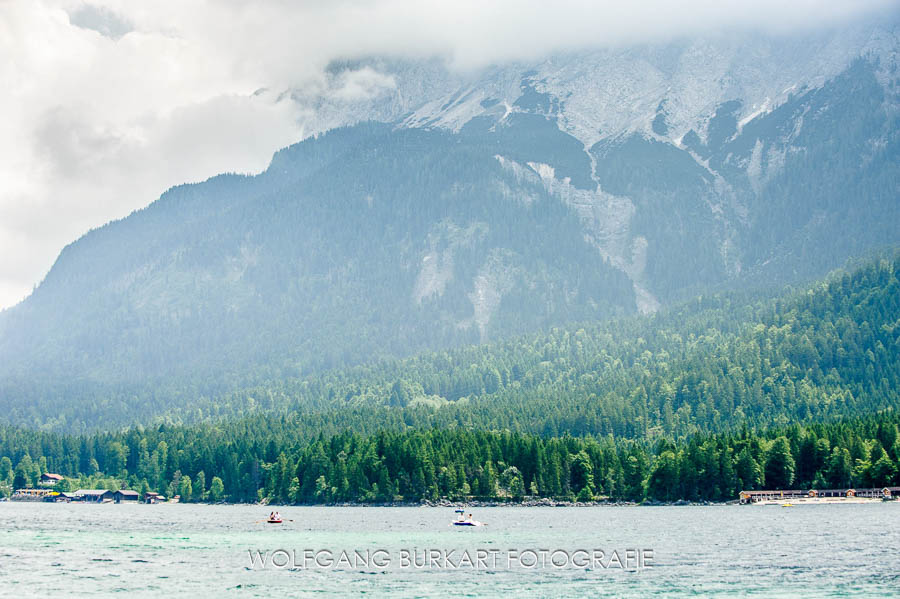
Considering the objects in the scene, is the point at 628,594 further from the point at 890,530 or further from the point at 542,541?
the point at 890,530

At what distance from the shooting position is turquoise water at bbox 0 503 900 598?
105312 millimetres

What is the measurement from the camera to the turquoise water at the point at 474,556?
346ft

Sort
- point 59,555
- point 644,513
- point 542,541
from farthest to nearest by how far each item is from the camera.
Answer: point 644,513 < point 542,541 < point 59,555

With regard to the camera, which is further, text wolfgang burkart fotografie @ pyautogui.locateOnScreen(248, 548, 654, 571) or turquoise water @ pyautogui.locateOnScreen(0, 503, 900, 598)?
text wolfgang burkart fotografie @ pyautogui.locateOnScreen(248, 548, 654, 571)

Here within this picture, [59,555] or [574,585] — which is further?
[59,555]

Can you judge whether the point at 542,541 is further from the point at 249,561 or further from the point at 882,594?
the point at 882,594

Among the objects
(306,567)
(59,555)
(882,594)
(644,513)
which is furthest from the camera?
(644,513)

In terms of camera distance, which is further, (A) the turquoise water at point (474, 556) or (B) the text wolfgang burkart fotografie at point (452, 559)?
(B) the text wolfgang burkart fotografie at point (452, 559)

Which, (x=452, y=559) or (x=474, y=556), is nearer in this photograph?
(x=452, y=559)

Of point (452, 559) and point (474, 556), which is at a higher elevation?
point (474, 556)

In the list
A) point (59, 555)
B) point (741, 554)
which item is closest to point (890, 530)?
point (741, 554)

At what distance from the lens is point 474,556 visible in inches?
5089

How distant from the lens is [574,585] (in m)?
106

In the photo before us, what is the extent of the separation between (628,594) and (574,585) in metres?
6.35
